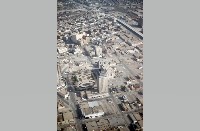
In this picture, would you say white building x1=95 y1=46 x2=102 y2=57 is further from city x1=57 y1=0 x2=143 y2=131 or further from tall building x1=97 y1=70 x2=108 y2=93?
tall building x1=97 y1=70 x2=108 y2=93

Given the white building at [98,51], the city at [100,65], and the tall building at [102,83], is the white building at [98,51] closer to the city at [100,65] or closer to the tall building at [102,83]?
the city at [100,65]

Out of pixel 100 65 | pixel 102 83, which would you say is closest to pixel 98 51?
pixel 100 65

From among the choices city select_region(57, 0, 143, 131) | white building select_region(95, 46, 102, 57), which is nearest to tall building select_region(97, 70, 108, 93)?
city select_region(57, 0, 143, 131)

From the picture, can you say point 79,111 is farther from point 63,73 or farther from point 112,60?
point 112,60

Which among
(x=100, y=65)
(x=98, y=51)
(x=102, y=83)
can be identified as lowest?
(x=102, y=83)

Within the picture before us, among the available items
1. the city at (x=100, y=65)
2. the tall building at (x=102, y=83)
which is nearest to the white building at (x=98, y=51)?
the city at (x=100, y=65)

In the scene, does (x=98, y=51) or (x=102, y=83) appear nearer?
(x=102, y=83)

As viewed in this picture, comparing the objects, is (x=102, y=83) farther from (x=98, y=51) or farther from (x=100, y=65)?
(x=98, y=51)
